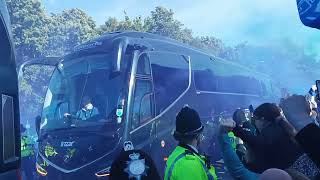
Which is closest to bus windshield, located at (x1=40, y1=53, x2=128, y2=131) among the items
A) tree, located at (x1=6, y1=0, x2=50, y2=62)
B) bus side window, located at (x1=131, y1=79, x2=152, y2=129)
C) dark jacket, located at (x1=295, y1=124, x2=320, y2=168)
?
bus side window, located at (x1=131, y1=79, x2=152, y2=129)

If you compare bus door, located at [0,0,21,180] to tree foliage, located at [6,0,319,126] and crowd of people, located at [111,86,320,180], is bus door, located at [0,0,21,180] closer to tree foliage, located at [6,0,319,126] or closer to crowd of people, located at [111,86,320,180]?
crowd of people, located at [111,86,320,180]

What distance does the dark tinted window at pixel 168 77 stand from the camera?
25.6 feet

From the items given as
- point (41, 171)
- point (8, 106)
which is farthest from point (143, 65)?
point (8, 106)

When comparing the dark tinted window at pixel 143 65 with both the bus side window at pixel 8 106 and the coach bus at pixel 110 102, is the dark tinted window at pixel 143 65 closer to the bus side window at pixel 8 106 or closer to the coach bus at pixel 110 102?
the coach bus at pixel 110 102

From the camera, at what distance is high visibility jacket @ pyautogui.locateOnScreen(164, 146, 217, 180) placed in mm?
3381

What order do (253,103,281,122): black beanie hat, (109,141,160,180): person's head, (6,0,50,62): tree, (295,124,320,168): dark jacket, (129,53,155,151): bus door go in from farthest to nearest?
(6,0,50,62): tree → (129,53,155,151): bus door → (253,103,281,122): black beanie hat → (109,141,160,180): person's head → (295,124,320,168): dark jacket

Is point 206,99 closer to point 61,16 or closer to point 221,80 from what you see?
point 221,80

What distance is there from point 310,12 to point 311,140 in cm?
82

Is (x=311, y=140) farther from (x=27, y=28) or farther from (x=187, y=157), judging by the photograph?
(x=27, y=28)

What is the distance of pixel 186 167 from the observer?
341 cm

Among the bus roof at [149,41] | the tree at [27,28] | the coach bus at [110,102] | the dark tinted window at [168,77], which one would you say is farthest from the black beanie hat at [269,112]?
the tree at [27,28]

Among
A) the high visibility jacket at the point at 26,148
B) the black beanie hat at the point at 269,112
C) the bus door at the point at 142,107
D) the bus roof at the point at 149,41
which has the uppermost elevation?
the bus roof at the point at 149,41

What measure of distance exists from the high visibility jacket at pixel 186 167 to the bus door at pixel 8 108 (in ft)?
4.16

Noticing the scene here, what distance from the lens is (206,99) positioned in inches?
368
